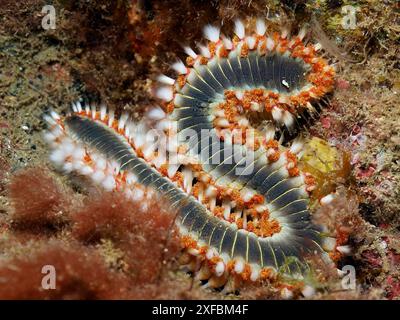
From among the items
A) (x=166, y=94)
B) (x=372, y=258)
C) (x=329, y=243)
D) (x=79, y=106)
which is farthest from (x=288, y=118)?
(x=79, y=106)

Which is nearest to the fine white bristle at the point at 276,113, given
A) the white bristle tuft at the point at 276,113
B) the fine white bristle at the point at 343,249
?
the white bristle tuft at the point at 276,113

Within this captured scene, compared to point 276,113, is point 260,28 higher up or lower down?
higher up

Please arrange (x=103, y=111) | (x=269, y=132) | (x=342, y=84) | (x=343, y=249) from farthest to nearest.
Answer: (x=103, y=111) → (x=269, y=132) → (x=342, y=84) → (x=343, y=249)

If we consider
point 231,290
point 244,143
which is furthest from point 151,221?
point 244,143

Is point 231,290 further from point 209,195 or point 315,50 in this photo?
point 315,50

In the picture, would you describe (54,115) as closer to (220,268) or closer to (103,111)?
(103,111)

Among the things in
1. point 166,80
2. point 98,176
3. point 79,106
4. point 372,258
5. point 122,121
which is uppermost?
point 166,80

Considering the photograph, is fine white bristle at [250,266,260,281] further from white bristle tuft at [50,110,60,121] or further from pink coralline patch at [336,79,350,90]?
white bristle tuft at [50,110,60,121]
